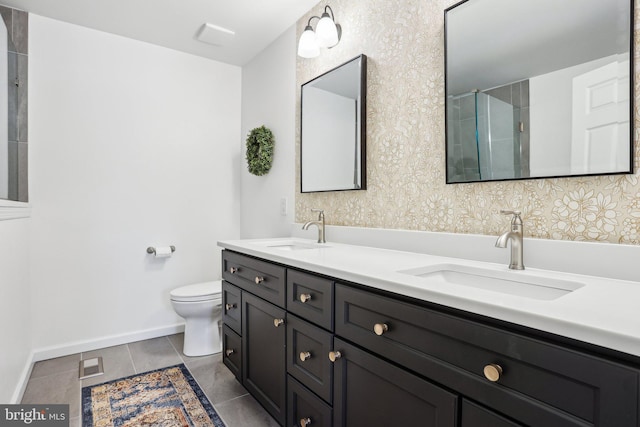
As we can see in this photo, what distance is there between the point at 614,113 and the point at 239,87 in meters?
2.80

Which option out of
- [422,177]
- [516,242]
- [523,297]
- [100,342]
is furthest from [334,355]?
[100,342]

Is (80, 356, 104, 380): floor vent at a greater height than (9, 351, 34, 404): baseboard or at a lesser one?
lesser

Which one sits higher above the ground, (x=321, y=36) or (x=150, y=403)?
(x=321, y=36)

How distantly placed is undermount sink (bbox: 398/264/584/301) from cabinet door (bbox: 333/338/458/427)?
0.91 feet

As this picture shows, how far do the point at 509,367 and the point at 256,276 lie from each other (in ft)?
3.82

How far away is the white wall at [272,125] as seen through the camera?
248 cm

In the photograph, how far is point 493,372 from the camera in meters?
0.70

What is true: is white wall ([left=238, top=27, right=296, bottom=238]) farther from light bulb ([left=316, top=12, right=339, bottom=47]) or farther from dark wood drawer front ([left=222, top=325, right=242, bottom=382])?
dark wood drawer front ([left=222, top=325, right=242, bottom=382])

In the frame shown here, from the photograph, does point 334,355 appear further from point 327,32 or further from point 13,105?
point 13,105

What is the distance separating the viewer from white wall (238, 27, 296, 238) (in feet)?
8.14

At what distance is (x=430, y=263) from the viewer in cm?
126

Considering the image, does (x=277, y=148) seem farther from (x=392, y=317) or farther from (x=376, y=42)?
(x=392, y=317)

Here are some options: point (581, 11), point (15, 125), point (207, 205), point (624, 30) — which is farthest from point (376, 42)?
point (15, 125)

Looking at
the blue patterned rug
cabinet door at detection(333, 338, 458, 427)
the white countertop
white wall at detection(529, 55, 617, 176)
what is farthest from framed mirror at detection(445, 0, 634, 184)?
the blue patterned rug
